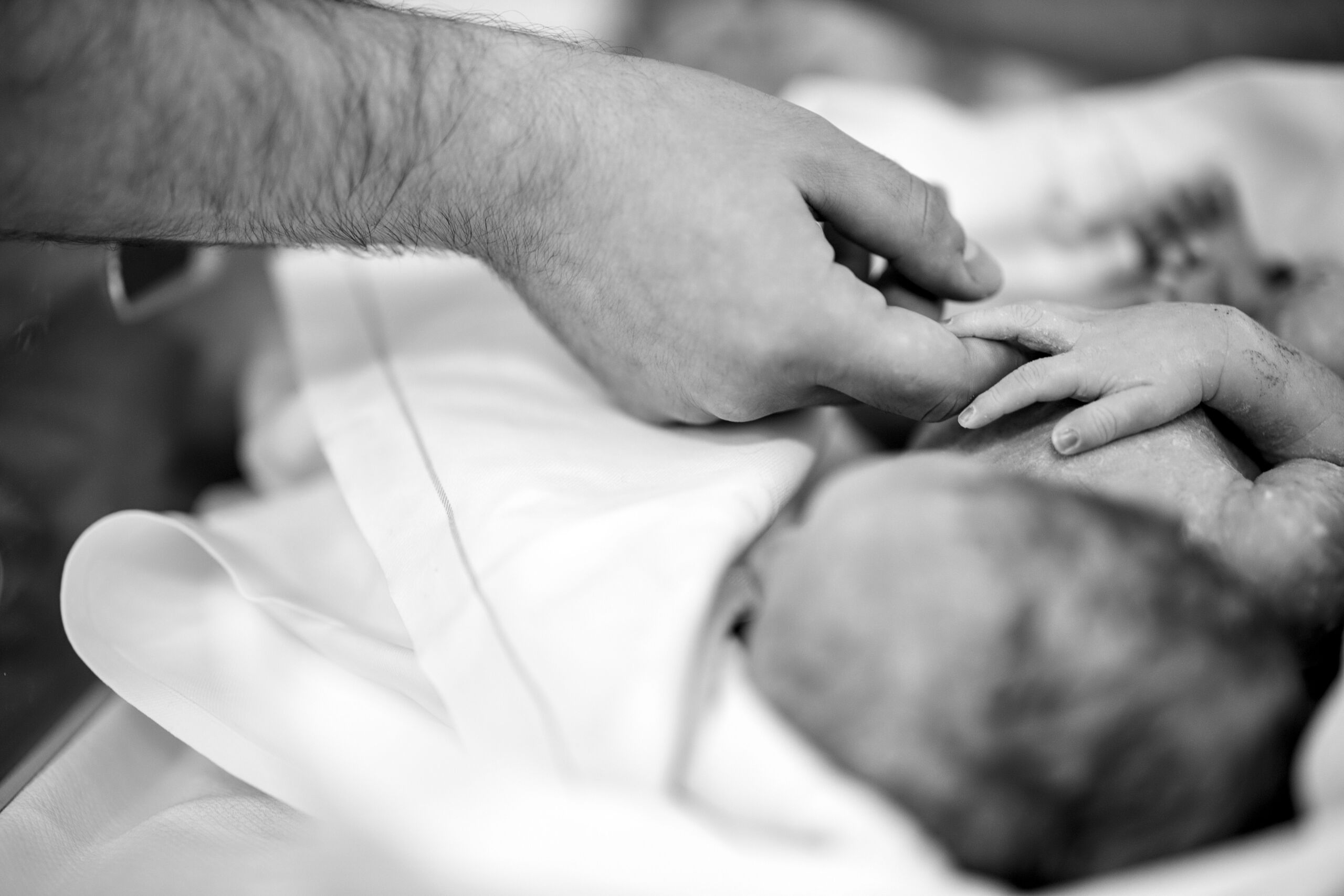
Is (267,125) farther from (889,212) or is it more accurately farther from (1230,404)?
(1230,404)

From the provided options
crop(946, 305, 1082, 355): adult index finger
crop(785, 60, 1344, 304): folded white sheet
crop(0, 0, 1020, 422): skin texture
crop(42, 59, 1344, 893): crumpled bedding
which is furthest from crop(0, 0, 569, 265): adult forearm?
crop(785, 60, 1344, 304): folded white sheet

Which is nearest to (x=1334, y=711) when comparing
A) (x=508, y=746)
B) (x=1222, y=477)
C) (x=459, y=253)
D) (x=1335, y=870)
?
(x=1335, y=870)

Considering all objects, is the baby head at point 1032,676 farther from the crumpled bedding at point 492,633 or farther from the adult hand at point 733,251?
the adult hand at point 733,251

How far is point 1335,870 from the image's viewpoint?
49 centimetres

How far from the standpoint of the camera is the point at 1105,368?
2.38ft

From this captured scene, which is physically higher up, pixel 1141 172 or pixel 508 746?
pixel 1141 172

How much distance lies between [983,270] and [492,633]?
53 cm

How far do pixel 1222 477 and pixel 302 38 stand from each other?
797 mm

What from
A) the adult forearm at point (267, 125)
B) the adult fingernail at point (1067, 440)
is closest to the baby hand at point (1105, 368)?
the adult fingernail at point (1067, 440)

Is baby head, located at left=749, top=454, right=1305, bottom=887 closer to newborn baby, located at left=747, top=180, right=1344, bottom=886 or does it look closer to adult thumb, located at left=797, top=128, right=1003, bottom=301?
newborn baby, located at left=747, top=180, right=1344, bottom=886

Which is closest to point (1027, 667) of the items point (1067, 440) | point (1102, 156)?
point (1067, 440)

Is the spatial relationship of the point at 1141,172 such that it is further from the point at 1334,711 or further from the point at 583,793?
the point at 583,793

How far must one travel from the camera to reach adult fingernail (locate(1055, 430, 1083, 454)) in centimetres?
71

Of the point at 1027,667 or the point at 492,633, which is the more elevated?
the point at 1027,667
